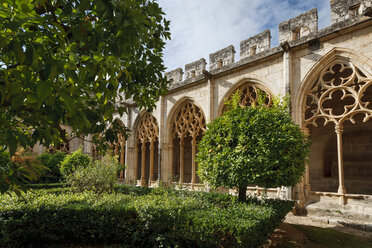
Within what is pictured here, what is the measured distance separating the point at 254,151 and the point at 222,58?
5374mm

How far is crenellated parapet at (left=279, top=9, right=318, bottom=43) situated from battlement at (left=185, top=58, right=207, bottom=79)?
3180 mm

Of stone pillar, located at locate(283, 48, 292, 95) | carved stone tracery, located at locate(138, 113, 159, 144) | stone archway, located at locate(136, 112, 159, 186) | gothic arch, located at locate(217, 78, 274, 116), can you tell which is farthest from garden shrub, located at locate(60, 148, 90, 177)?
stone pillar, located at locate(283, 48, 292, 95)

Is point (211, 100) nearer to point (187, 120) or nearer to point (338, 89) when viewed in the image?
point (187, 120)

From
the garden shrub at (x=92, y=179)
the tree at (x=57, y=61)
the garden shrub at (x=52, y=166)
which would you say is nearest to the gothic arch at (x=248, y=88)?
the garden shrub at (x=92, y=179)

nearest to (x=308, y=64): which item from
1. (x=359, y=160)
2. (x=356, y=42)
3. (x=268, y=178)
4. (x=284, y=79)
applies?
(x=284, y=79)

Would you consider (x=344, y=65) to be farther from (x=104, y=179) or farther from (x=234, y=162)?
(x=104, y=179)

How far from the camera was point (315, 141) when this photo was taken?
10.1 meters

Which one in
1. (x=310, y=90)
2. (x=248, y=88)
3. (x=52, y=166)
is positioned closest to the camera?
(x=310, y=90)

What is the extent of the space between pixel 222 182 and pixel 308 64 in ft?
14.7

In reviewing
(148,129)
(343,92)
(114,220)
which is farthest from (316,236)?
(148,129)

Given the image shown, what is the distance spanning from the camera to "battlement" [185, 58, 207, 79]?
32.2 feet

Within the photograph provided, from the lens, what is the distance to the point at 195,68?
10031mm

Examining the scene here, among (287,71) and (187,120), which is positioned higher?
(287,71)

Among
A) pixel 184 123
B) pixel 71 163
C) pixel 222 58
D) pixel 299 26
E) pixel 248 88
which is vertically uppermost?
pixel 299 26
